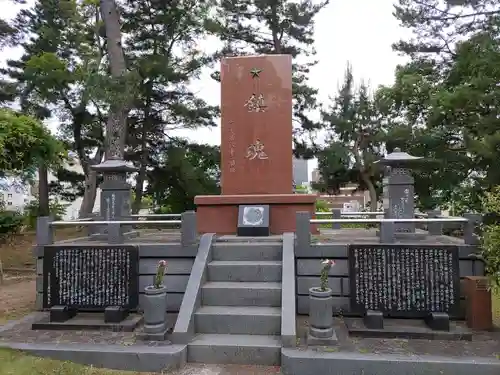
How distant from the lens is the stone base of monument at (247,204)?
7.25m

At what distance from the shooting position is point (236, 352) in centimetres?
434

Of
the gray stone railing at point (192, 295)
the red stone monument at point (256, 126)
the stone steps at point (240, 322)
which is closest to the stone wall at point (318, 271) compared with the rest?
the stone steps at point (240, 322)

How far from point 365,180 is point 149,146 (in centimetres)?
1078

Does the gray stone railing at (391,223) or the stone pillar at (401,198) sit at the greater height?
the stone pillar at (401,198)

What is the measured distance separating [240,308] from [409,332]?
205cm

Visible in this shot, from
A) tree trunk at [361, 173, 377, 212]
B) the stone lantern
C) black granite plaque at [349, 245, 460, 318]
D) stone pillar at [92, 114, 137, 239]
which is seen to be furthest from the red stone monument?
tree trunk at [361, 173, 377, 212]

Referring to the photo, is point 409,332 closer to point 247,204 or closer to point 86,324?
point 247,204

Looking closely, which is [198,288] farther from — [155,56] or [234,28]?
[234,28]

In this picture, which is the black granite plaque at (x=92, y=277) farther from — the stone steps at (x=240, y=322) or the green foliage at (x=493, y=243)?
the green foliage at (x=493, y=243)

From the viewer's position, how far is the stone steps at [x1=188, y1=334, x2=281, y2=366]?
4273 mm

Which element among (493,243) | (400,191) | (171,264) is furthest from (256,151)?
(493,243)

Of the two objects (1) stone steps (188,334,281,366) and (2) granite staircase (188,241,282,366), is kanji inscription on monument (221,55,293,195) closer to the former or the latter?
(2) granite staircase (188,241,282,366)

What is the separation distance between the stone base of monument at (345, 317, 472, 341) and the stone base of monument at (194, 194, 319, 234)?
2630 mm

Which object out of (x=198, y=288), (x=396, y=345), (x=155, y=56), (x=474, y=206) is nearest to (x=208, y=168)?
(x=155, y=56)
